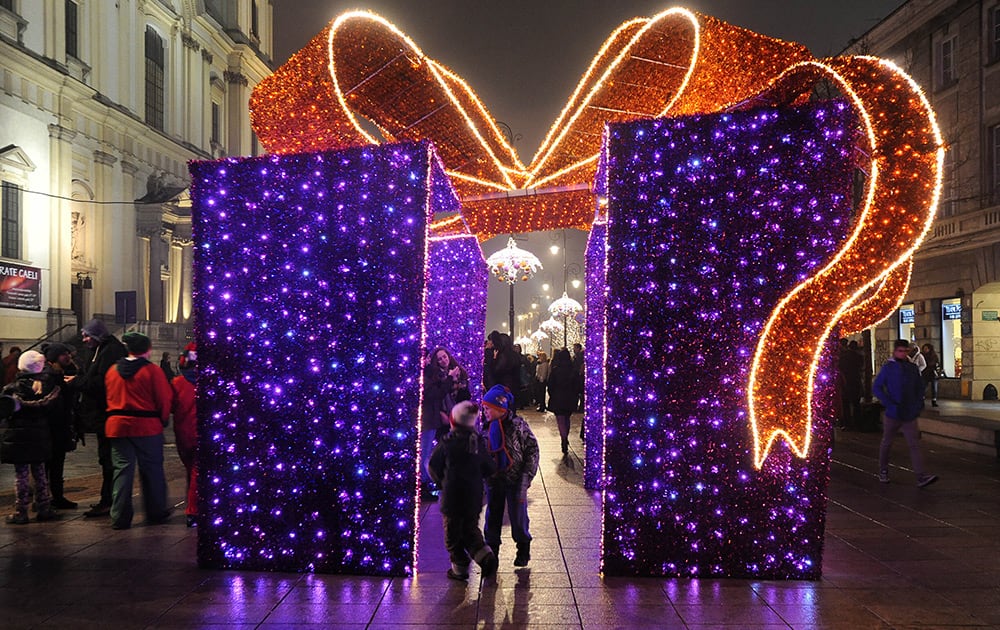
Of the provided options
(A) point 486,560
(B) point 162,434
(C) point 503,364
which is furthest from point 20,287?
(A) point 486,560

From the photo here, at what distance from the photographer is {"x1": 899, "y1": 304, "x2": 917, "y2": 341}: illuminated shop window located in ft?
83.0

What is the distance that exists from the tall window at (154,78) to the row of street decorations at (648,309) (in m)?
34.8

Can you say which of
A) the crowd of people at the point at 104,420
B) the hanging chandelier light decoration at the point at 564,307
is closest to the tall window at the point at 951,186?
the hanging chandelier light decoration at the point at 564,307

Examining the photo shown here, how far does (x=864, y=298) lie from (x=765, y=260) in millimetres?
729

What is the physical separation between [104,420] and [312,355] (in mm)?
3452

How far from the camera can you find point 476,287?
11625 millimetres

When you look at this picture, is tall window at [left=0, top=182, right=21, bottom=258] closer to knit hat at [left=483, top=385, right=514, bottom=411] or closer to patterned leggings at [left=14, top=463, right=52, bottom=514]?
patterned leggings at [left=14, top=463, right=52, bottom=514]

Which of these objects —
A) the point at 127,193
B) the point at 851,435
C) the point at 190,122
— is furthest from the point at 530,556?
the point at 190,122

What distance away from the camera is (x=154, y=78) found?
37.2 m

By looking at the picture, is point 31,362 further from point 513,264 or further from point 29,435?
point 513,264

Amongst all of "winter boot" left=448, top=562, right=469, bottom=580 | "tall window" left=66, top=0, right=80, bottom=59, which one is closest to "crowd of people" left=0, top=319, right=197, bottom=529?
"winter boot" left=448, top=562, right=469, bottom=580

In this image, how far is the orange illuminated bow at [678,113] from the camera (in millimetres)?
4969

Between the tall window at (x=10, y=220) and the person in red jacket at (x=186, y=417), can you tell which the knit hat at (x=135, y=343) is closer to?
the person in red jacket at (x=186, y=417)

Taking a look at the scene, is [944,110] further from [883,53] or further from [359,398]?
[359,398]
